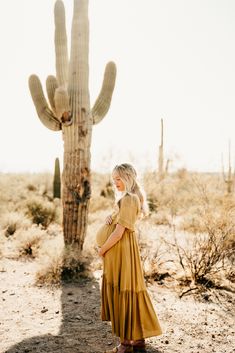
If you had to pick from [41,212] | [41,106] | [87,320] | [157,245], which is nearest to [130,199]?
[87,320]

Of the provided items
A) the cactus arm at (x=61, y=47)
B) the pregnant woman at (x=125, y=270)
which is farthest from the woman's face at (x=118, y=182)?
the cactus arm at (x=61, y=47)

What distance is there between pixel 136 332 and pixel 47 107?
16.3 ft

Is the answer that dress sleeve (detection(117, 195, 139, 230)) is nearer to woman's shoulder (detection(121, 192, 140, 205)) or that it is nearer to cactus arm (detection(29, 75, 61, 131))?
woman's shoulder (detection(121, 192, 140, 205))

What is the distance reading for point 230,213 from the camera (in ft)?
19.7

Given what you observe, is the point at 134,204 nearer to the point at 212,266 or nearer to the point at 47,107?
the point at 212,266

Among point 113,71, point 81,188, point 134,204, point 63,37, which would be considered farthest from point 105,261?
point 63,37

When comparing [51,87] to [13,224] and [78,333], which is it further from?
[78,333]

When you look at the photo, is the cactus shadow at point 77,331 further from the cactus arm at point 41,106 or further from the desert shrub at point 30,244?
the cactus arm at point 41,106

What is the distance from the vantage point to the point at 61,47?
306 inches

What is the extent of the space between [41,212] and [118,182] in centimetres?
804

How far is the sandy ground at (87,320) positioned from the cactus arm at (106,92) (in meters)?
3.23

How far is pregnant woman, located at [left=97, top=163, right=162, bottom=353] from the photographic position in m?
3.42

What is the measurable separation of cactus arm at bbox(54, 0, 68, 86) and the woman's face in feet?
15.2

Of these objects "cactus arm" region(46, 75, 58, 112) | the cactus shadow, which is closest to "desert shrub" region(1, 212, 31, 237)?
"cactus arm" region(46, 75, 58, 112)
